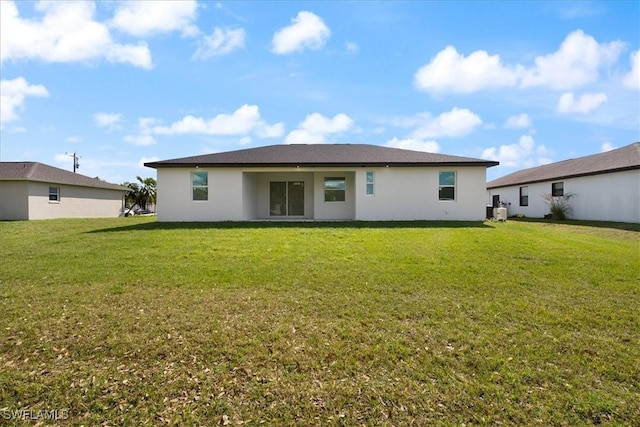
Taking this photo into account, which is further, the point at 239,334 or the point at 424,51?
the point at 424,51

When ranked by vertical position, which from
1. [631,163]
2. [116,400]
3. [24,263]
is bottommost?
[116,400]

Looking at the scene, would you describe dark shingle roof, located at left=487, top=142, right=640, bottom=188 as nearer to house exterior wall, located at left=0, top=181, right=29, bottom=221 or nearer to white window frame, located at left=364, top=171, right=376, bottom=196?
white window frame, located at left=364, top=171, right=376, bottom=196

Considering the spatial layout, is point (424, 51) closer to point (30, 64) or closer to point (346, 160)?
point (346, 160)

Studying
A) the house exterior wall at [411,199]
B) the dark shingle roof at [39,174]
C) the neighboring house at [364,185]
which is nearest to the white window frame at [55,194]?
the dark shingle roof at [39,174]

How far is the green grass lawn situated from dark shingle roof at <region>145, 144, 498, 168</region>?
7.15 meters

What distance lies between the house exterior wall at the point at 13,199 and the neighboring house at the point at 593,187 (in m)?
32.0

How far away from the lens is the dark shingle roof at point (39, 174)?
20.1 m

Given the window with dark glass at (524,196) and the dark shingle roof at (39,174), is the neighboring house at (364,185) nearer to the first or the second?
the dark shingle roof at (39,174)

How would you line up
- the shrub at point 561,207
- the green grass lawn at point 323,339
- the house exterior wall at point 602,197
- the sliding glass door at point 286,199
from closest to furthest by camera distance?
1. the green grass lawn at point 323,339
2. the house exterior wall at point 602,197
3. the sliding glass door at point 286,199
4. the shrub at point 561,207

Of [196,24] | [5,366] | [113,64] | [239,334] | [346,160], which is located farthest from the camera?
[346,160]

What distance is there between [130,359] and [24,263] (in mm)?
6229

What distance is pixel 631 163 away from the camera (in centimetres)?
1599

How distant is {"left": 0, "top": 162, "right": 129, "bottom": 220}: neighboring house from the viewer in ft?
66.1

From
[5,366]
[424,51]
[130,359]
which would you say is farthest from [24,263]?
[424,51]
